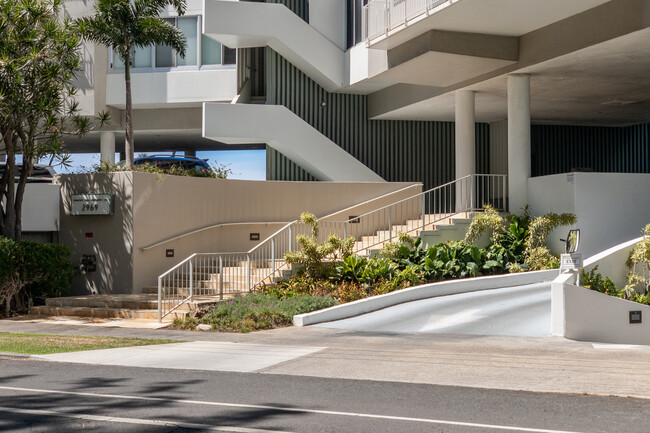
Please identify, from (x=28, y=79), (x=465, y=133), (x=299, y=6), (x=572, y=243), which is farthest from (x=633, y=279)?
(x=299, y=6)

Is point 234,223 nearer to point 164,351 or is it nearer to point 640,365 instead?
point 164,351

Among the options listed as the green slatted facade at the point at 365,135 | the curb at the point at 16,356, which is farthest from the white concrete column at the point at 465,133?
the curb at the point at 16,356

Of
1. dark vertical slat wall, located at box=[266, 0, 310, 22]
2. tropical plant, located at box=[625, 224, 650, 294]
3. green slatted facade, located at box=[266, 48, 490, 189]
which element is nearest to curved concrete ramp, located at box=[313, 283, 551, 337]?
tropical plant, located at box=[625, 224, 650, 294]

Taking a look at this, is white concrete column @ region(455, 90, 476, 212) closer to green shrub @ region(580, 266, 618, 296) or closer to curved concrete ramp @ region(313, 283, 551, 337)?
curved concrete ramp @ region(313, 283, 551, 337)

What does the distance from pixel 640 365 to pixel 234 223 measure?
13.0 metres

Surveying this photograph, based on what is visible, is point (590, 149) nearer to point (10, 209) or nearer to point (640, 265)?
point (640, 265)

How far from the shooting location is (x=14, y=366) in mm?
10656

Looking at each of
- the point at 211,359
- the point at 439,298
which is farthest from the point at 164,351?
the point at 439,298

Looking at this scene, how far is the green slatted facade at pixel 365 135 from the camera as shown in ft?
84.2

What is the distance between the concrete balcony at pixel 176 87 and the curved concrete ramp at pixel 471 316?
1536cm

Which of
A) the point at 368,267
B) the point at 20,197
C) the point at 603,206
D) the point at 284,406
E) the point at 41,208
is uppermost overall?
the point at 20,197

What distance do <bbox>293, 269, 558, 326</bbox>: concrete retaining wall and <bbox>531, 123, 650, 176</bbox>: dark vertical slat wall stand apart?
1144 centimetres

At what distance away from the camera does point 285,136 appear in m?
24.6

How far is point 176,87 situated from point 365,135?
25.4 ft
